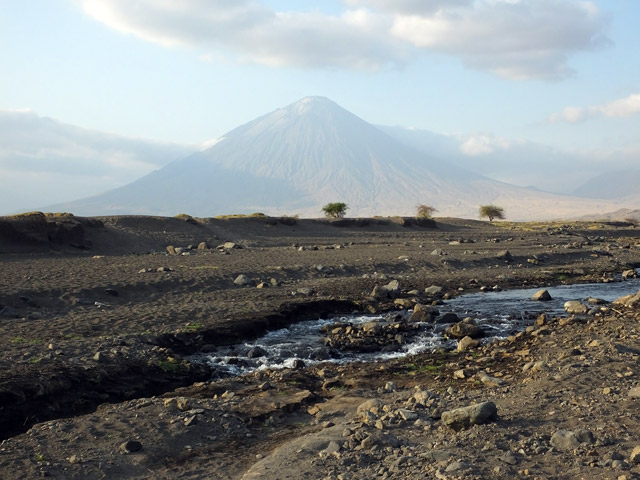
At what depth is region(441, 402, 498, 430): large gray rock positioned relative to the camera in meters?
8.77

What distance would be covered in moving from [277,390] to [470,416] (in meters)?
4.39

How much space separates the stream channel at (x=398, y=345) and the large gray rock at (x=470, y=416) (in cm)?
612

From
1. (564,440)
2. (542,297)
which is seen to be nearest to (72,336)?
(564,440)

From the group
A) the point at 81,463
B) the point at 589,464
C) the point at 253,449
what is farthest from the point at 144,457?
the point at 589,464

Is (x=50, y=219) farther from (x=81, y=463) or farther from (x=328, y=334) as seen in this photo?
(x=81, y=463)

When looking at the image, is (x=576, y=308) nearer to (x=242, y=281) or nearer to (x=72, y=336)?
(x=242, y=281)

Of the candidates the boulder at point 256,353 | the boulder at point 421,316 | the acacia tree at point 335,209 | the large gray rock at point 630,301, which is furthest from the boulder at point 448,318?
the acacia tree at point 335,209

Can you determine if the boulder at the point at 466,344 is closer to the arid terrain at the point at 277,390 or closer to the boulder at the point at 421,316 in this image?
the arid terrain at the point at 277,390

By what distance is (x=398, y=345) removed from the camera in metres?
16.4

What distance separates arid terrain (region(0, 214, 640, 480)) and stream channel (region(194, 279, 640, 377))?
0.61 meters

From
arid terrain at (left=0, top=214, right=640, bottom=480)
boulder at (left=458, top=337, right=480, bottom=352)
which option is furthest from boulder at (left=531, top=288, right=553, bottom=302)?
boulder at (left=458, top=337, right=480, bottom=352)

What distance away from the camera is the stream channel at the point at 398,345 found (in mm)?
15023

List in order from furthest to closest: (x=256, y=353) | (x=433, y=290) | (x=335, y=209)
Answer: (x=335, y=209) < (x=433, y=290) < (x=256, y=353)

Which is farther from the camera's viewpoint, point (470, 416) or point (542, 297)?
point (542, 297)
